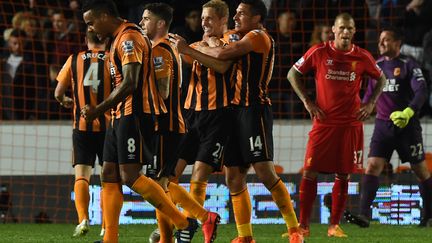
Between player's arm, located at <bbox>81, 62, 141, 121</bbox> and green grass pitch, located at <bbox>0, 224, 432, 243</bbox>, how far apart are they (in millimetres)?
2158

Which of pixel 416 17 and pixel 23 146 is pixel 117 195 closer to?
pixel 23 146

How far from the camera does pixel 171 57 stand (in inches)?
351

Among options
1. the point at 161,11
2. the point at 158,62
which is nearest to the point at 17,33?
the point at 161,11

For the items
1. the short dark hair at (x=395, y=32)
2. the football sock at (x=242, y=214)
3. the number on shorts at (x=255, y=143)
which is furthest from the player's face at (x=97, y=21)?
the short dark hair at (x=395, y=32)

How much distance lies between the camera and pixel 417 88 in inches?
454

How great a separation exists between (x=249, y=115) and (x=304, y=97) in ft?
5.89

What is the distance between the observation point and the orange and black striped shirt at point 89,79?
10.1 meters

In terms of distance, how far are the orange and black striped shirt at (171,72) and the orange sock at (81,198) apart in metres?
1.48

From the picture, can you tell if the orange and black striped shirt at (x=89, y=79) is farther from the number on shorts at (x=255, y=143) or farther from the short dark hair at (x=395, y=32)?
the short dark hair at (x=395, y=32)

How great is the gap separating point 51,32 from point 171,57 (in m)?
6.66

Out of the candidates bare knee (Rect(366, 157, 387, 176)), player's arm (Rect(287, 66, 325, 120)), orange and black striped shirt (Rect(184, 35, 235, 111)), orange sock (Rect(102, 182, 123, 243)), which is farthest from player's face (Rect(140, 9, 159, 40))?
bare knee (Rect(366, 157, 387, 176))

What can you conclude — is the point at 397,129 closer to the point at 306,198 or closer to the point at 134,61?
the point at 306,198

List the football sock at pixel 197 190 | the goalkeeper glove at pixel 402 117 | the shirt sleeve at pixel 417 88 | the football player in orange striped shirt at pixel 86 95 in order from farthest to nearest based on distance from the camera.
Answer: the shirt sleeve at pixel 417 88
the goalkeeper glove at pixel 402 117
the football player in orange striped shirt at pixel 86 95
the football sock at pixel 197 190

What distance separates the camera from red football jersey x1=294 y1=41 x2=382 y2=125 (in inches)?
406
